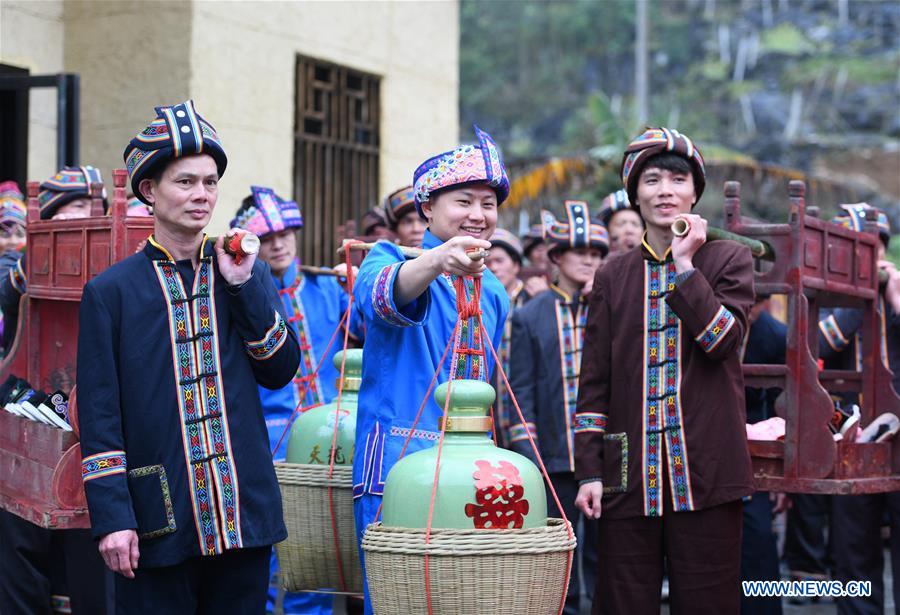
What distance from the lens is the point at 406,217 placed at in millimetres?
5949

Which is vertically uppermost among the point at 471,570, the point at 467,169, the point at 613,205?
the point at 613,205

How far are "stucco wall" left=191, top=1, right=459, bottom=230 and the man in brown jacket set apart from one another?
4839 millimetres

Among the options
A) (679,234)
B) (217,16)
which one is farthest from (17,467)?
(217,16)

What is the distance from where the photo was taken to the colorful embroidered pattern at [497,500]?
300cm

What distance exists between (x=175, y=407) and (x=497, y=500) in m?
0.89

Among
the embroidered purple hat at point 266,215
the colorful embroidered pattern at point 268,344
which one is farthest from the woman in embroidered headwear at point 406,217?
the colorful embroidered pattern at point 268,344

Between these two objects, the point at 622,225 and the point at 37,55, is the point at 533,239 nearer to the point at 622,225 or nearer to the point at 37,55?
the point at 622,225

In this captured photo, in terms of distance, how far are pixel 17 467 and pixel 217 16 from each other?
496 centimetres

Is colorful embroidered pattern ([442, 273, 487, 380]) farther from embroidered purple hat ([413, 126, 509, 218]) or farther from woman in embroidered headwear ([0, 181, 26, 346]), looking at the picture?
woman in embroidered headwear ([0, 181, 26, 346])

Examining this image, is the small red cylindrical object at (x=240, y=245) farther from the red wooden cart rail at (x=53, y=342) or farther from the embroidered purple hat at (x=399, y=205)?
the embroidered purple hat at (x=399, y=205)

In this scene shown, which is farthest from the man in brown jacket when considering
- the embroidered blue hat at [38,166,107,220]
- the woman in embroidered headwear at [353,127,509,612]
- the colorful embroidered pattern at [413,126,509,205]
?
the embroidered blue hat at [38,166,107,220]

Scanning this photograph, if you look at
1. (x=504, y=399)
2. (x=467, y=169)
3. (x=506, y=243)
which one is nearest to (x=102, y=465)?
(x=467, y=169)

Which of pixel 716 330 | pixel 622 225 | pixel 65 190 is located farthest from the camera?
pixel 622 225

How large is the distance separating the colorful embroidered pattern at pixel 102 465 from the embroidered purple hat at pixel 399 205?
2.89 metres
